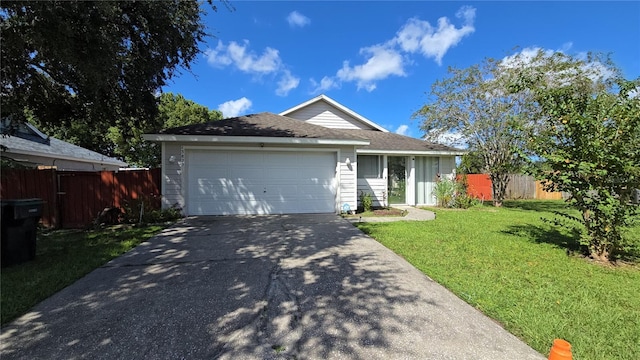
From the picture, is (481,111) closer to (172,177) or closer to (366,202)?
(366,202)

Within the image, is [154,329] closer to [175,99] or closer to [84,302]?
[84,302]

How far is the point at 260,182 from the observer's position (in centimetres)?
980

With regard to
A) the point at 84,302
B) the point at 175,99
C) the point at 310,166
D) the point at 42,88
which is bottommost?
the point at 84,302

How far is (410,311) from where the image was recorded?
315 centimetres

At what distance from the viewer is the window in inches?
482

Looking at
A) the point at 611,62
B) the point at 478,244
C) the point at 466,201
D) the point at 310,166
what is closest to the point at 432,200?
the point at 466,201

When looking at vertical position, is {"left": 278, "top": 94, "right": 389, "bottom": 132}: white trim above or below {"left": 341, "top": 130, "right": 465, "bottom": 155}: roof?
above

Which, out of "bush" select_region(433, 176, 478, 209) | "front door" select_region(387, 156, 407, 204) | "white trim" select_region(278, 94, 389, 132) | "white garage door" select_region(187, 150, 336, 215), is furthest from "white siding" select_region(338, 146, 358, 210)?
"white trim" select_region(278, 94, 389, 132)

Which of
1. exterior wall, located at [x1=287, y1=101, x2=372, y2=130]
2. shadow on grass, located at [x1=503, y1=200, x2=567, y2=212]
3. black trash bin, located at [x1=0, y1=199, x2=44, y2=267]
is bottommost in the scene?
Answer: shadow on grass, located at [x1=503, y1=200, x2=567, y2=212]

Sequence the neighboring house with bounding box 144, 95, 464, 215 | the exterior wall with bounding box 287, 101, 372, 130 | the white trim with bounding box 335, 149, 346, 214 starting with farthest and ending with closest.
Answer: the exterior wall with bounding box 287, 101, 372, 130
the white trim with bounding box 335, 149, 346, 214
the neighboring house with bounding box 144, 95, 464, 215

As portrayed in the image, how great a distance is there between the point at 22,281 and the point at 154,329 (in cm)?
279

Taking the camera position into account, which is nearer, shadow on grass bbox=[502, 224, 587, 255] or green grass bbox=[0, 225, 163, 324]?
green grass bbox=[0, 225, 163, 324]

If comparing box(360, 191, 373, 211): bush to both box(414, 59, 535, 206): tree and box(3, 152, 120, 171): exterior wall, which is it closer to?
box(414, 59, 535, 206): tree

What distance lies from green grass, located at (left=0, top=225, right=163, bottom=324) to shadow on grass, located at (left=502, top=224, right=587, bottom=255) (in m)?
8.36
